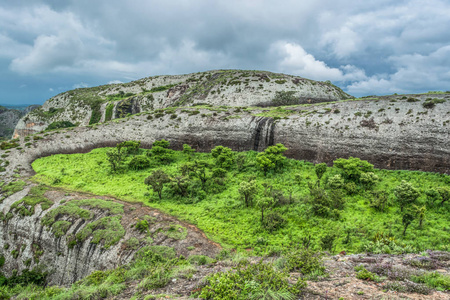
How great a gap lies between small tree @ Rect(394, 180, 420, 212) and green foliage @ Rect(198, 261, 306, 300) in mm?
18693

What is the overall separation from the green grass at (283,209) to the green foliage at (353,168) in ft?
5.82

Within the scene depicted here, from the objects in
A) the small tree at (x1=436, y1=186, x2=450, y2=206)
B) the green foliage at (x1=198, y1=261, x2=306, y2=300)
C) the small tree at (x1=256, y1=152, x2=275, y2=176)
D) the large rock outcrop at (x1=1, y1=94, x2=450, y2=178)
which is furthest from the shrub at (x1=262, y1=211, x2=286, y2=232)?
the large rock outcrop at (x1=1, y1=94, x2=450, y2=178)

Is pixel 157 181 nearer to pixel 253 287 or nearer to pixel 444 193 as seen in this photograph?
pixel 253 287

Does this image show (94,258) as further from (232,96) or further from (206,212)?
(232,96)

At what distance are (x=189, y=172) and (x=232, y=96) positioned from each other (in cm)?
4022

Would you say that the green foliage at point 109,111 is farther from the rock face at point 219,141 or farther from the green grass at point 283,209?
the green grass at point 283,209

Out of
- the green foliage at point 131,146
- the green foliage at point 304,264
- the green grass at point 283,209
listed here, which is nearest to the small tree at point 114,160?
the green grass at point 283,209

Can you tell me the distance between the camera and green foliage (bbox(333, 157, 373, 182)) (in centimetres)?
2559

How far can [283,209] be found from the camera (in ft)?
72.4

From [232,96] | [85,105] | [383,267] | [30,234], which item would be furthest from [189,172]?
[85,105]

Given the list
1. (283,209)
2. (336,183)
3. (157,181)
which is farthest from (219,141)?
(336,183)

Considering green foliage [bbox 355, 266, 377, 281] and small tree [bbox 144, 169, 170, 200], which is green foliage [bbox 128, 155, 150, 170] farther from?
green foliage [bbox 355, 266, 377, 281]

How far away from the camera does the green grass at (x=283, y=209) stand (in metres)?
17.3

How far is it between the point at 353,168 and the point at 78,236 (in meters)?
28.7
